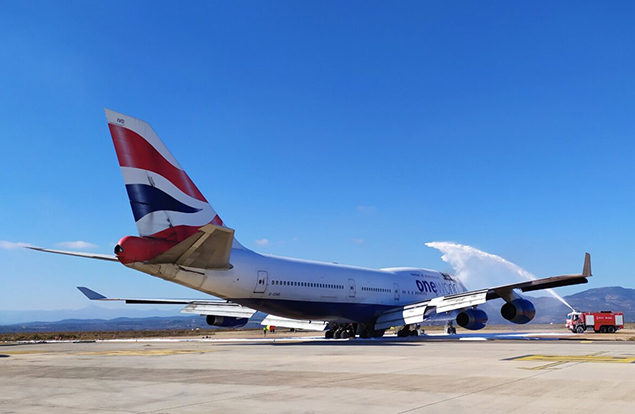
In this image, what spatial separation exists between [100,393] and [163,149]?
1638 cm

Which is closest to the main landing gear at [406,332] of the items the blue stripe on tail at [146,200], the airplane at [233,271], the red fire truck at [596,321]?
the airplane at [233,271]

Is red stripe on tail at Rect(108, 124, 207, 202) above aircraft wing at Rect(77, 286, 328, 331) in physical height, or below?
above

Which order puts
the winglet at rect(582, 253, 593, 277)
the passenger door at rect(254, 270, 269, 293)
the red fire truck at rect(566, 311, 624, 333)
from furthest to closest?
the red fire truck at rect(566, 311, 624, 333) < the winglet at rect(582, 253, 593, 277) < the passenger door at rect(254, 270, 269, 293)

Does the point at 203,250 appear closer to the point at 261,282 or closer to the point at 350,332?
the point at 261,282

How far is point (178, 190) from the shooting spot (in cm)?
2433

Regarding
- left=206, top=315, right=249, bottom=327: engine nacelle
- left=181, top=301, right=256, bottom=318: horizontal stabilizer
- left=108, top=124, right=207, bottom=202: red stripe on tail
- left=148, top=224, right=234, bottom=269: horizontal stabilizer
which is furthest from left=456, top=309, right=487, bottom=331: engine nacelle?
left=108, top=124, right=207, bottom=202: red stripe on tail

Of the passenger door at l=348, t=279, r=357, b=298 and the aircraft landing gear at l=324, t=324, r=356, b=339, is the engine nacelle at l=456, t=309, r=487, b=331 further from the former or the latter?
the aircraft landing gear at l=324, t=324, r=356, b=339

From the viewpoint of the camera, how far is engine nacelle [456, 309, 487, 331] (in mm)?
30484

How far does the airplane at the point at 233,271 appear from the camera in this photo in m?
22.7

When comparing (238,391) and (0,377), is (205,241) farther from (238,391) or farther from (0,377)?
(238,391)

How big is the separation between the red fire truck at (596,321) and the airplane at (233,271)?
14613 mm

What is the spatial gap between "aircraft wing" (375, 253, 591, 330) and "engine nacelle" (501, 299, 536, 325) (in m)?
0.55

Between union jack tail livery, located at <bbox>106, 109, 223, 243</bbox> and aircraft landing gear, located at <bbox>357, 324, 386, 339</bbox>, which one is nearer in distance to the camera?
union jack tail livery, located at <bbox>106, 109, 223, 243</bbox>

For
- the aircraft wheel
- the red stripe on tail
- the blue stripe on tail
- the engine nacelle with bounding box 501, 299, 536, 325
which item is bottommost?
the aircraft wheel
